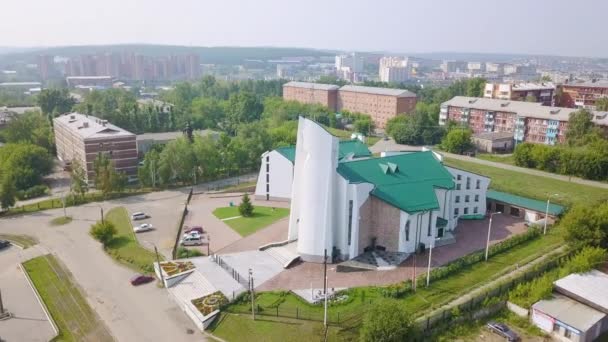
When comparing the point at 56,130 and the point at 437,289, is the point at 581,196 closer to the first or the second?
the point at 437,289

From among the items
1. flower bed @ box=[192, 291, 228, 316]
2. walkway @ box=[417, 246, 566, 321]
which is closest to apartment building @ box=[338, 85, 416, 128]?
walkway @ box=[417, 246, 566, 321]

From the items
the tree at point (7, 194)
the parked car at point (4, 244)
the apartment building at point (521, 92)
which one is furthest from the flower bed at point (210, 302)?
the apartment building at point (521, 92)

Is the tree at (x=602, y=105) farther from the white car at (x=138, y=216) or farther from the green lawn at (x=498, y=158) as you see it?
the white car at (x=138, y=216)

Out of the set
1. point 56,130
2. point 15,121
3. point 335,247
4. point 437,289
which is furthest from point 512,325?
point 15,121

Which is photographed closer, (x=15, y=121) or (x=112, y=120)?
(x=15, y=121)

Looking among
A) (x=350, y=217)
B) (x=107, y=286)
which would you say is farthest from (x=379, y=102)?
(x=107, y=286)

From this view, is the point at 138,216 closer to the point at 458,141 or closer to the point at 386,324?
the point at 386,324
